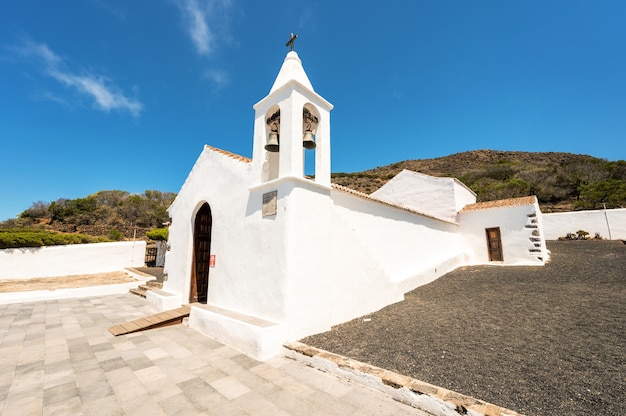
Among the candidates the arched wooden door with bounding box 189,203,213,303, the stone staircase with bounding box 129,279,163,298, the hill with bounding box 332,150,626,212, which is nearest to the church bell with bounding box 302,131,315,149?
the arched wooden door with bounding box 189,203,213,303

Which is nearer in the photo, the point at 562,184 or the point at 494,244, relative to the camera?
the point at 494,244

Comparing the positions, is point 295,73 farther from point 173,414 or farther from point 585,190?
point 585,190

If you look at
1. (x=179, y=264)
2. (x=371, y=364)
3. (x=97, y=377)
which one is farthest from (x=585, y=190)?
(x=97, y=377)

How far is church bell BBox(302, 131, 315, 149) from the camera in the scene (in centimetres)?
573

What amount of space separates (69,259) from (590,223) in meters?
33.6

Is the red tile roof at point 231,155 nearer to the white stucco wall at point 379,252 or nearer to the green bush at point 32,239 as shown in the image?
the white stucco wall at point 379,252

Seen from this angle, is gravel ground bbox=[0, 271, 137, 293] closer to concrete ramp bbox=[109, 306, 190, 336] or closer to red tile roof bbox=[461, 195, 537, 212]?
concrete ramp bbox=[109, 306, 190, 336]

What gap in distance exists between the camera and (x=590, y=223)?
17844 millimetres

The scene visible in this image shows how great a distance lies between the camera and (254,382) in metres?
3.55

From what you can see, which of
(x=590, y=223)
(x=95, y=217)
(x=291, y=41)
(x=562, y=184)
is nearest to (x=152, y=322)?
(x=291, y=41)

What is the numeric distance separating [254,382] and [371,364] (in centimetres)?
161

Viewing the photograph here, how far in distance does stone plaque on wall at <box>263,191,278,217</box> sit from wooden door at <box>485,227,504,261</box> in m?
13.4

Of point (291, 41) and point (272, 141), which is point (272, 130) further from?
point (291, 41)

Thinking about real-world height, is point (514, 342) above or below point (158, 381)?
above
